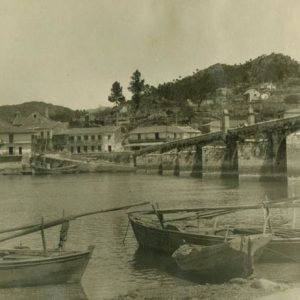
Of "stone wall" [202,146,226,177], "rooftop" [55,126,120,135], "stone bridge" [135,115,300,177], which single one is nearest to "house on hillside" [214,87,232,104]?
"rooftop" [55,126,120,135]

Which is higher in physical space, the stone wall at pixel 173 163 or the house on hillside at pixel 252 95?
the house on hillside at pixel 252 95

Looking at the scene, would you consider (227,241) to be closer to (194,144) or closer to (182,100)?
(194,144)

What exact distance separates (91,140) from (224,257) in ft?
356

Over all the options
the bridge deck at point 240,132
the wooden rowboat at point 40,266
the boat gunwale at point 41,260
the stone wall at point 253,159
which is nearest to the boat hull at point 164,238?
the wooden rowboat at point 40,266

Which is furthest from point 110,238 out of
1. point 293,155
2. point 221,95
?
point 221,95

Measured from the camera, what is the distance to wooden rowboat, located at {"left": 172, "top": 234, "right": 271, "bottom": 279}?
1864 centimetres

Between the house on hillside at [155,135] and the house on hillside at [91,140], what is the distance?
329cm

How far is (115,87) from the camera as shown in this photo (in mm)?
162750

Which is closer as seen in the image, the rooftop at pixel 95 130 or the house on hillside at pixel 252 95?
the rooftop at pixel 95 130

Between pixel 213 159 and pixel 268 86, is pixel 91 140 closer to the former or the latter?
pixel 213 159

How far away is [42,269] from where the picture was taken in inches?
704

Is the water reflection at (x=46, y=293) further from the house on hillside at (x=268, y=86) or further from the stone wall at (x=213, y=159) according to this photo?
the house on hillside at (x=268, y=86)

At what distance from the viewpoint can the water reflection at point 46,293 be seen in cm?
1767

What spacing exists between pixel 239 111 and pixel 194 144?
238 feet
